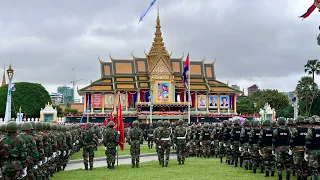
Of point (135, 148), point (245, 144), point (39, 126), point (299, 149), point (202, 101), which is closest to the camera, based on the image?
point (299, 149)

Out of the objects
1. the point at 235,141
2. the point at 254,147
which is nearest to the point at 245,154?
the point at 254,147

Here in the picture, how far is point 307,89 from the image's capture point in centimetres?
6731

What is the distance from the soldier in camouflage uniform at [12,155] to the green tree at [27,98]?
221 ft

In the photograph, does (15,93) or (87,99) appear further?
(15,93)

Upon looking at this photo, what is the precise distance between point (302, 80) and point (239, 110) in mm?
26463

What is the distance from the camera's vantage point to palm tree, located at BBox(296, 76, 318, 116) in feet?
218

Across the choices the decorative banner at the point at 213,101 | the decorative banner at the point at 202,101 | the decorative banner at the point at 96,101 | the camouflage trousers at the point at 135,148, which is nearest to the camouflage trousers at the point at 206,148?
the camouflage trousers at the point at 135,148

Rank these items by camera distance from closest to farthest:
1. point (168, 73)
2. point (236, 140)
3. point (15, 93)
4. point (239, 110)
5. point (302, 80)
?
point (236, 140), point (168, 73), point (302, 80), point (15, 93), point (239, 110)

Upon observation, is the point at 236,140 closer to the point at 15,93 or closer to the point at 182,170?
the point at 182,170

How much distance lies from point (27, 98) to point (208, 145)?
60184 millimetres

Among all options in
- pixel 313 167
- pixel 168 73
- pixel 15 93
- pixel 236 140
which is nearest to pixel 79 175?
pixel 236 140

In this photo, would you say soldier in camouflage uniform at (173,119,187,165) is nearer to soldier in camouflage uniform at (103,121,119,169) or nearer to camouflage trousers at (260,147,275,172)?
soldier in camouflage uniform at (103,121,119,169)

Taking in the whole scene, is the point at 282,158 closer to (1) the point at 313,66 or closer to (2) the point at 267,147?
(2) the point at 267,147

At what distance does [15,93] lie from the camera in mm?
77688
